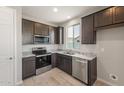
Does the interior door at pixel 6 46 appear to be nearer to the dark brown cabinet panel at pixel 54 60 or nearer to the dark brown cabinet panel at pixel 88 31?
the dark brown cabinet panel at pixel 54 60

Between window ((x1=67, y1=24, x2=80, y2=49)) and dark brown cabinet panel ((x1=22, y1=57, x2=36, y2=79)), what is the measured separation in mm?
2124

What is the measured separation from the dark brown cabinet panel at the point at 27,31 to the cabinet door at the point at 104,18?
2568 mm

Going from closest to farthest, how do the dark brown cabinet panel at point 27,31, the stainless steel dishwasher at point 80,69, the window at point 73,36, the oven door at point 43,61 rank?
the stainless steel dishwasher at point 80,69 → the dark brown cabinet panel at point 27,31 → the oven door at point 43,61 → the window at point 73,36

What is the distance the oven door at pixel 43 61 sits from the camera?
380cm

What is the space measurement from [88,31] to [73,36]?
1438 mm

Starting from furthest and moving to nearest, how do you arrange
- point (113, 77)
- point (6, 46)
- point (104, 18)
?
point (113, 77), point (104, 18), point (6, 46)

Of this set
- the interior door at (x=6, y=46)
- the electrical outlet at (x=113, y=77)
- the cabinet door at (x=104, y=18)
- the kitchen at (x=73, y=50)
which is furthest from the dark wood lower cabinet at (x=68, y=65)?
the interior door at (x=6, y=46)

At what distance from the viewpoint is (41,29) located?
427cm

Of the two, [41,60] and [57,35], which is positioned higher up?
[57,35]

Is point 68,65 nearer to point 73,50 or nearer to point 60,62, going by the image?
point 60,62

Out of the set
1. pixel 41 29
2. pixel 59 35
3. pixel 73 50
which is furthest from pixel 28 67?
pixel 59 35

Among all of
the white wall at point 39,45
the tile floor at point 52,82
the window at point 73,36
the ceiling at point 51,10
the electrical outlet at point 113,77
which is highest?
the ceiling at point 51,10
